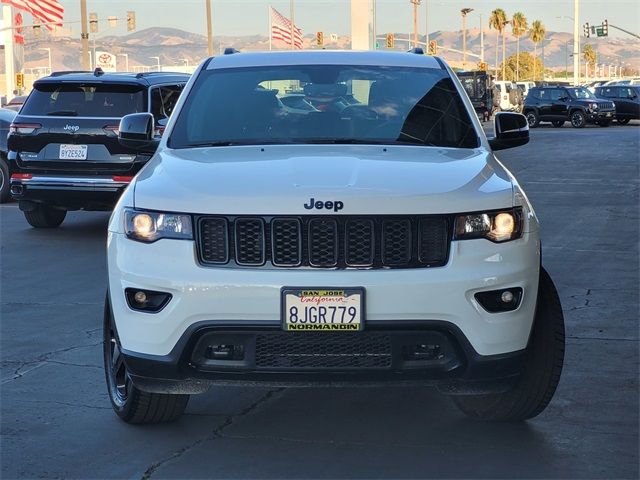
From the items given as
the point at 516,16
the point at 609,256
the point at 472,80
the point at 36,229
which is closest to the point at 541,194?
the point at 609,256

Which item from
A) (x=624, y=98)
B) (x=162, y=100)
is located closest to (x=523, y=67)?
(x=624, y=98)

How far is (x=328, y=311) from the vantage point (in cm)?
466

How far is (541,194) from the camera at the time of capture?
18.3 meters

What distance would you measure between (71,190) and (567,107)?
125 feet

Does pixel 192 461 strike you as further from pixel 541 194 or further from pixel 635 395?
pixel 541 194

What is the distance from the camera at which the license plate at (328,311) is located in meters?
4.66

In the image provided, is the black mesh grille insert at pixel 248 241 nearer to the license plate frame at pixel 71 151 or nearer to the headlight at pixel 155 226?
the headlight at pixel 155 226

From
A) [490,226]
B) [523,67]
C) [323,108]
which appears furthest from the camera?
[523,67]

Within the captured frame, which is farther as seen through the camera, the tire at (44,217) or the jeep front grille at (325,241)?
the tire at (44,217)

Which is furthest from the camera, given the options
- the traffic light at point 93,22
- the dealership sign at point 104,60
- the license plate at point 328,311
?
the dealership sign at point 104,60

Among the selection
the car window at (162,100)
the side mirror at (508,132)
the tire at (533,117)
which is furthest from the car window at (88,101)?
the tire at (533,117)

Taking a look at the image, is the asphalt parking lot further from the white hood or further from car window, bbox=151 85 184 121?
car window, bbox=151 85 184 121

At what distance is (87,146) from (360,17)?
32576 mm

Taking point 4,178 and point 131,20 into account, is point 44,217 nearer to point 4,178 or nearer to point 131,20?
point 4,178
